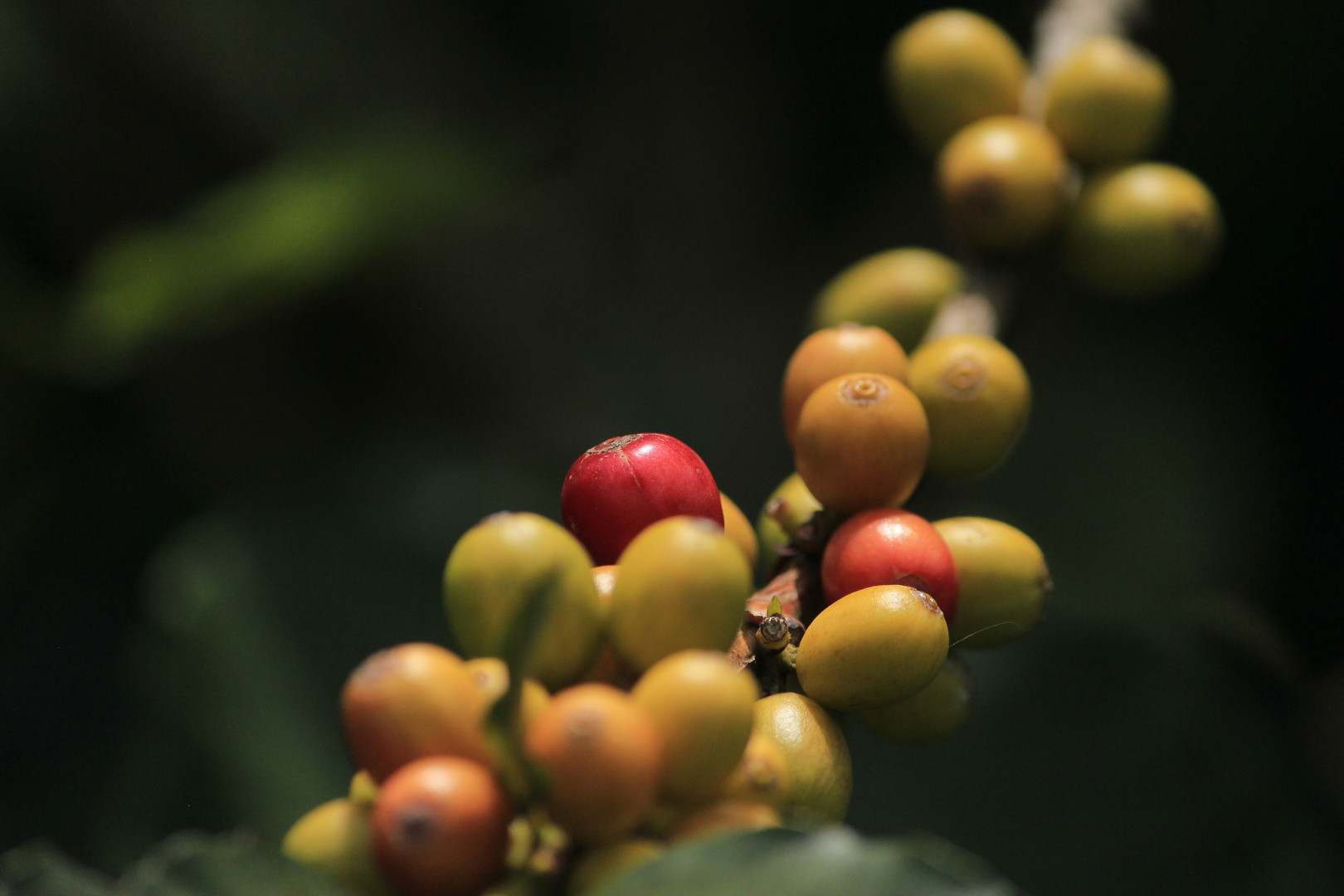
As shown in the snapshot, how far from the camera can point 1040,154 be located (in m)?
0.96

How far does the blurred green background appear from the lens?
1319 millimetres

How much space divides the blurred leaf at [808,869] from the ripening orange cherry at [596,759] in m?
0.04

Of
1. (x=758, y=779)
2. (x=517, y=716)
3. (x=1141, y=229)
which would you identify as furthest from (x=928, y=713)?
(x=1141, y=229)

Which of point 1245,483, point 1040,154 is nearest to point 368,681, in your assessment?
point 1040,154

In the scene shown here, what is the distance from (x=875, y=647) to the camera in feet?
1.76

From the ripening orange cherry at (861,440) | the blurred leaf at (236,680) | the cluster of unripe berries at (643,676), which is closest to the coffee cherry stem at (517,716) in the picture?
the cluster of unripe berries at (643,676)

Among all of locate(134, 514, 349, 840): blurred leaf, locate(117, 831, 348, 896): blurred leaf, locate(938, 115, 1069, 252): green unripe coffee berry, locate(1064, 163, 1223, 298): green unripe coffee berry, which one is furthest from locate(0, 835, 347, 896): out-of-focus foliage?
locate(134, 514, 349, 840): blurred leaf

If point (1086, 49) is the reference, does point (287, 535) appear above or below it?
below

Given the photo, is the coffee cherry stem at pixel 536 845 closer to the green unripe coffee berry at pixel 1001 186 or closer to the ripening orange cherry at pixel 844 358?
the ripening orange cherry at pixel 844 358

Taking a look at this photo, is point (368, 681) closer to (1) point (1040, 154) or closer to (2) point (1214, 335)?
(1) point (1040, 154)

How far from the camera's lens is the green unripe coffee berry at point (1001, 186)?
931 millimetres

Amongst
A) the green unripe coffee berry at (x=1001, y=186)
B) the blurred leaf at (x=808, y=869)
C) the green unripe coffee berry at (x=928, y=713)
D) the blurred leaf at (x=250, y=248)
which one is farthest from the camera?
the blurred leaf at (x=250, y=248)

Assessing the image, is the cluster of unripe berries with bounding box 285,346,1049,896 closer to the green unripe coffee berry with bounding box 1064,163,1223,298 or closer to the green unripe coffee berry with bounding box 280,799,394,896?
the green unripe coffee berry with bounding box 280,799,394,896

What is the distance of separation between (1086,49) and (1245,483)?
90 cm
